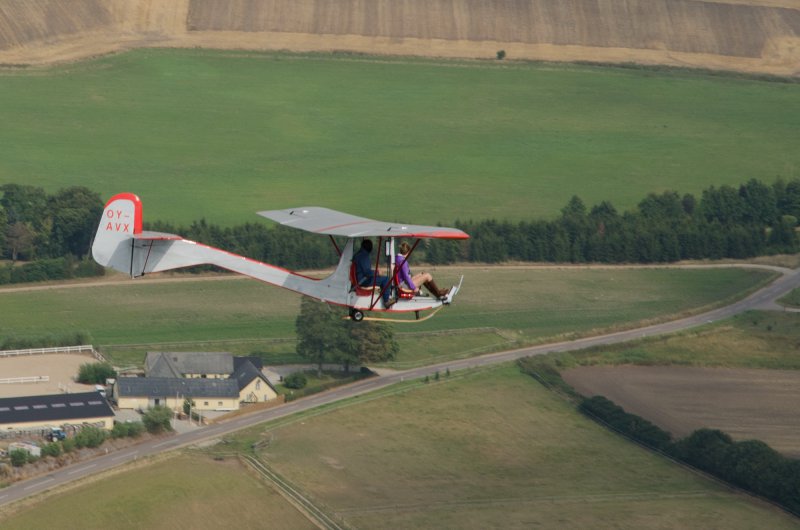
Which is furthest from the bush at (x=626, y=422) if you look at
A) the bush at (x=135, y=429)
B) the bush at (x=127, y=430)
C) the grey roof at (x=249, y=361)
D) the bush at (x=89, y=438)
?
the bush at (x=89, y=438)

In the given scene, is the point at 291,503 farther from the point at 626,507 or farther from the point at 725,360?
the point at 725,360

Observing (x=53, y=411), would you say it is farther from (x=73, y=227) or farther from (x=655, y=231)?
(x=655, y=231)

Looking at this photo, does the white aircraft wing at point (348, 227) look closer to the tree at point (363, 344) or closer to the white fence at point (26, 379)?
the tree at point (363, 344)

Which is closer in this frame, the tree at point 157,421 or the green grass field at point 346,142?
the tree at point 157,421

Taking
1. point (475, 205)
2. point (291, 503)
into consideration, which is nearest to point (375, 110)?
point (475, 205)

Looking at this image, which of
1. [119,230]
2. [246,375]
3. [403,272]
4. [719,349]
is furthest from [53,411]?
[719,349]

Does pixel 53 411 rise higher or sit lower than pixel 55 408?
lower
